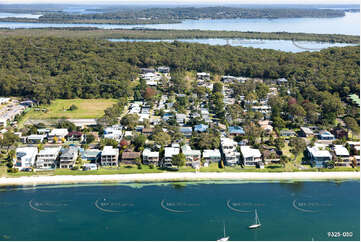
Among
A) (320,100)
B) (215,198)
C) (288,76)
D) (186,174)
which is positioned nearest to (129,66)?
(288,76)

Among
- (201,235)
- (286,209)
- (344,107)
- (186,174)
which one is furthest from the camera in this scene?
(344,107)

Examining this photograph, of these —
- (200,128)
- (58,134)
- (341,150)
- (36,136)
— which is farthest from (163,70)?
(341,150)

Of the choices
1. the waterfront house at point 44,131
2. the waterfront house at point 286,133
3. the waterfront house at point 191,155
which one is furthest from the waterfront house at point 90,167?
the waterfront house at point 286,133

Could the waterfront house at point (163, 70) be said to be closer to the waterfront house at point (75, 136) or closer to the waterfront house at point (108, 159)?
the waterfront house at point (75, 136)

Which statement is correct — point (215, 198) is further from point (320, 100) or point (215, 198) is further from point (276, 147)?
point (320, 100)

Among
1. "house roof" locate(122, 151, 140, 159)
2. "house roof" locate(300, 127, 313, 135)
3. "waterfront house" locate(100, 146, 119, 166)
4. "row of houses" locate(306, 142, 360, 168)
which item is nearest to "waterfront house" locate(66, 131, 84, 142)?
"waterfront house" locate(100, 146, 119, 166)

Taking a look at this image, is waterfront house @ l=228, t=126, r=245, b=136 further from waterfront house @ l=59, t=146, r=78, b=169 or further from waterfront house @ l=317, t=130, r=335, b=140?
waterfront house @ l=59, t=146, r=78, b=169

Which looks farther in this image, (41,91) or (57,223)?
(41,91)
